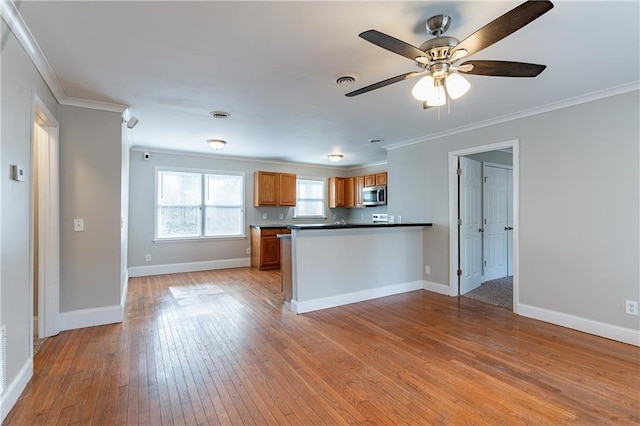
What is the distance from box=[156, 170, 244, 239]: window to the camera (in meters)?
6.30

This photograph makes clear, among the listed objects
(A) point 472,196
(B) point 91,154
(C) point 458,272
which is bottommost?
(C) point 458,272

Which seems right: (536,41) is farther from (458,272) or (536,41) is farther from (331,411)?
(458,272)

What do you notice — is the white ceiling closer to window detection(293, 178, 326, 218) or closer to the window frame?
the window frame

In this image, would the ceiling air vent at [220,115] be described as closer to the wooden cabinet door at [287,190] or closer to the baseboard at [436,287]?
the wooden cabinet door at [287,190]

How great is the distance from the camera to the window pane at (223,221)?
674 centimetres

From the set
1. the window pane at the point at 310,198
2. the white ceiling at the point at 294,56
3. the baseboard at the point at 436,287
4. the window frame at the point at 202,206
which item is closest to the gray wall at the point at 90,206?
the white ceiling at the point at 294,56

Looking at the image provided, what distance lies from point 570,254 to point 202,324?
13.5 feet

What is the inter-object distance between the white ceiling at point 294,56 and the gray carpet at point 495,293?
8.12ft

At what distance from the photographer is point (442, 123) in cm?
430

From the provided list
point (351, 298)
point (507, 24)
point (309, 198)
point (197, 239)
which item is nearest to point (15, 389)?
point (351, 298)

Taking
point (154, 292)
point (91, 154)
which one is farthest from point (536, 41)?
point (154, 292)

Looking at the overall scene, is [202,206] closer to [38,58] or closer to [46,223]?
[46,223]

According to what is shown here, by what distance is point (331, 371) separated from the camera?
2.48 metres

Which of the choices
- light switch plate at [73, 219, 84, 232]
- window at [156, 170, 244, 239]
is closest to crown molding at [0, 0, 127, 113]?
light switch plate at [73, 219, 84, 232]
